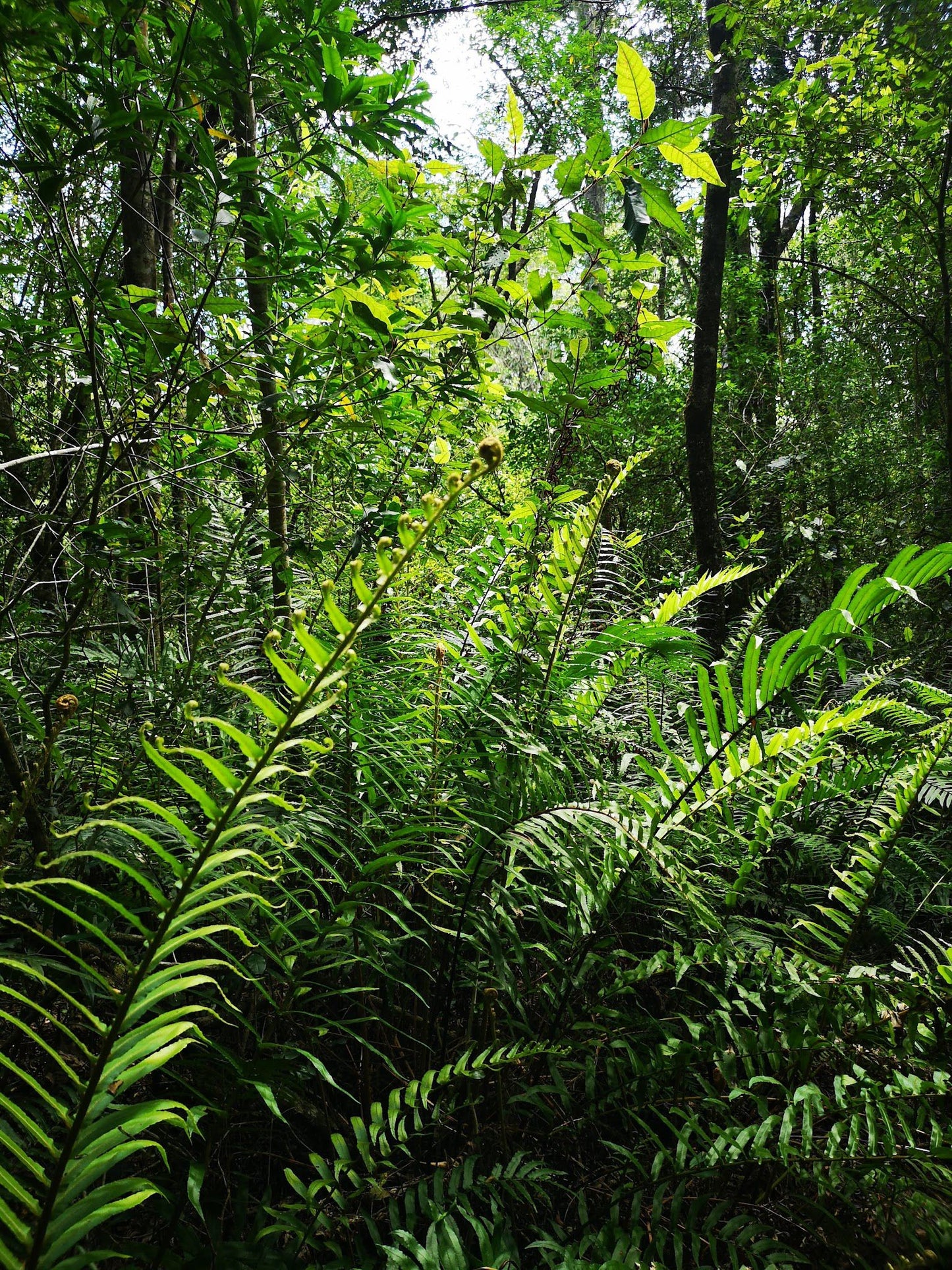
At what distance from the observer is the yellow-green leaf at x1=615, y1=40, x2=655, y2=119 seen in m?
1.38

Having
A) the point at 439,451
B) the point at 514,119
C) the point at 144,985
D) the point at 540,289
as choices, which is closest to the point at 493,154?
the point at 514,119

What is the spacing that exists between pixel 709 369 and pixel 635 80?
3.20 m

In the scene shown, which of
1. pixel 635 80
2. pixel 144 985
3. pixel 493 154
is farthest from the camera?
pixel 493 154

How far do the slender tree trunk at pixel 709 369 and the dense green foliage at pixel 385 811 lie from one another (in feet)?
5.89

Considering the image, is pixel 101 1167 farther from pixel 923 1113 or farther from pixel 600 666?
pixel 600 666

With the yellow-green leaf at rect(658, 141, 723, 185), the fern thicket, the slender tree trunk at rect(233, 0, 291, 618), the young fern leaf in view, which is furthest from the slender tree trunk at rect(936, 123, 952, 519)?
the young fern leaf

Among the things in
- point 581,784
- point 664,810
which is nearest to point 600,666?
point 581,784

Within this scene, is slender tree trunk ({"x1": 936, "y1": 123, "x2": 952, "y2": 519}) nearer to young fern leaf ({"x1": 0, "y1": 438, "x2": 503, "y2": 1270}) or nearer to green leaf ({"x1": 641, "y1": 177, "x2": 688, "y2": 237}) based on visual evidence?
green leaf ({"x1": 641, "y1": 177, "x2": 688, "y2": 237})

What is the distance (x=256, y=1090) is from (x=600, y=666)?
1.76m

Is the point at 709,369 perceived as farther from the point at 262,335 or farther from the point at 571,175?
the point at 262,335

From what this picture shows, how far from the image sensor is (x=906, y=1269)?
0.98 meters

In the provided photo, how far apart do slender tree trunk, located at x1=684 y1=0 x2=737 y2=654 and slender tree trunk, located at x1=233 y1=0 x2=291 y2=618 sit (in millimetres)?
2779

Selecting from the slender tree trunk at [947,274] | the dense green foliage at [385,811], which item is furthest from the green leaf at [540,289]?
the slender tree trunk at [947,274]

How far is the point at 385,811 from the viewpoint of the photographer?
168 cm
